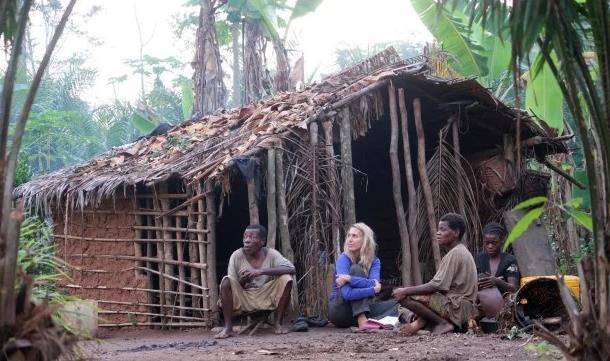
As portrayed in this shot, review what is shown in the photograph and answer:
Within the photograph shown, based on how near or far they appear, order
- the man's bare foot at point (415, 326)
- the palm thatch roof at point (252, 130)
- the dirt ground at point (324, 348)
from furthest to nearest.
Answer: the palm thatch roof at point (252, 130)
the man's bare foot at point (415, 326)
the dirt ground at point (324, 348)

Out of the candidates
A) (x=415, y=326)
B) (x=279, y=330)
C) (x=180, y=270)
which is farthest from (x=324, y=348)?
(x=180, y=270)

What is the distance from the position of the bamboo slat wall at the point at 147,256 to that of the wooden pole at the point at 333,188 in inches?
54.3

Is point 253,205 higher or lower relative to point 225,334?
higher

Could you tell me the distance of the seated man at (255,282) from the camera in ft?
26.5

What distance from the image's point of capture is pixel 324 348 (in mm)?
6355

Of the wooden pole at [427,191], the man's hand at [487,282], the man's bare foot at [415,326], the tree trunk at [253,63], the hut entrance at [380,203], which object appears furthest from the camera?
the tree trunk at [253,63]

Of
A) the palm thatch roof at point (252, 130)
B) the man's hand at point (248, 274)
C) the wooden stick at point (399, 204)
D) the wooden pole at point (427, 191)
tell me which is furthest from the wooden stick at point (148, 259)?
the wooden pole at point (427, 191)

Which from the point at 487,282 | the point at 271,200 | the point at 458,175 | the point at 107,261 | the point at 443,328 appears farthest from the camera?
the point at 458,175

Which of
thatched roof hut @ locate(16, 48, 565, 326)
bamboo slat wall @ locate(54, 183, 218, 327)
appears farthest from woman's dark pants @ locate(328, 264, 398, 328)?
bamboo slat wall @ locate(54, 183, 218, 327)

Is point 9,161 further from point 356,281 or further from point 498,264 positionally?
point 498,264

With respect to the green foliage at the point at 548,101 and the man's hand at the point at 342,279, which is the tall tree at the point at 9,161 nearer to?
the man's hand at the point at 342,279

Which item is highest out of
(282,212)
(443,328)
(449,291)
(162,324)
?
(282,212)

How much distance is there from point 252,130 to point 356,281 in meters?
2.69

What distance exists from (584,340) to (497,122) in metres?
7.63
